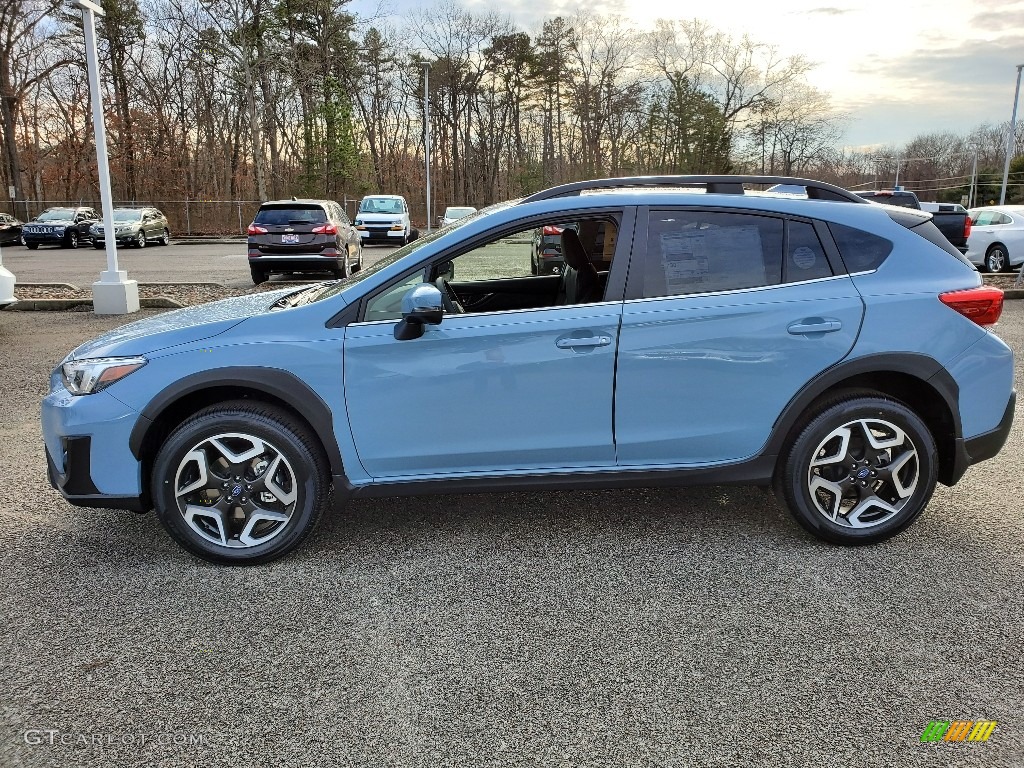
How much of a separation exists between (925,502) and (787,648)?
133 centimetres

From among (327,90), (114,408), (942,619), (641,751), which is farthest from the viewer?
(327,90)

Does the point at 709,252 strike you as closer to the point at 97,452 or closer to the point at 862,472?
the point at 862,472

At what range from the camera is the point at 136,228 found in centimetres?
2889

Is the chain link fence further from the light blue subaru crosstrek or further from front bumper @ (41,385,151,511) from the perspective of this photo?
the light blue subaru crosstrek

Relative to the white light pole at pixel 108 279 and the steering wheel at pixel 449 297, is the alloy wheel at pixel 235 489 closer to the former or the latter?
the steering wheel at pixel 449 297

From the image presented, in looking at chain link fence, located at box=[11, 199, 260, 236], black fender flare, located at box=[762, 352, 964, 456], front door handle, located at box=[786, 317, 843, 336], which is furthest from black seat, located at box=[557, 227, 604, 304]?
chain link fence, located at box=[11, 199, 260, 236]

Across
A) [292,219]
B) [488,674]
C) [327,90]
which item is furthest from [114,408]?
[327,90]

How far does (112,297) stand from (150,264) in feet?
37.2

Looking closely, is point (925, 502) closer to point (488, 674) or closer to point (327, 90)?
point (488, 674)

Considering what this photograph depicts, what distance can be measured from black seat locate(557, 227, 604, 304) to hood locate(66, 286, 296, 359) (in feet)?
5.00

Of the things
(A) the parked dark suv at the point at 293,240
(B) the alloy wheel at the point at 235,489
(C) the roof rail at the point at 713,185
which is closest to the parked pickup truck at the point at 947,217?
(A) the parked dark suv at the point at 293,240

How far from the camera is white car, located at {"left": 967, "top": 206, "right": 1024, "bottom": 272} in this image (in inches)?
622

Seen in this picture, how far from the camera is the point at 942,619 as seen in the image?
3039 mm

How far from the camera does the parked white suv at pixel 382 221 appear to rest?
27.9 meters
